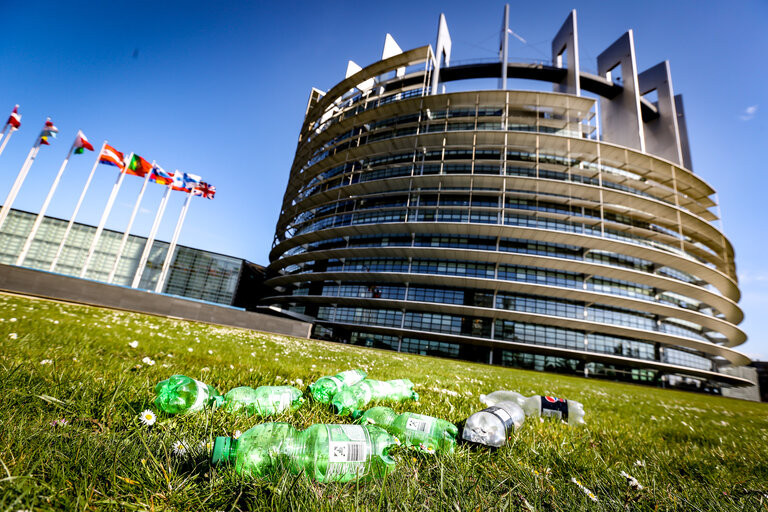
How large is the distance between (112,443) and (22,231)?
80.7 metres

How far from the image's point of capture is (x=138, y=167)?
28.3 metres

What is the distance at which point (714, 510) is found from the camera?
4.70ft

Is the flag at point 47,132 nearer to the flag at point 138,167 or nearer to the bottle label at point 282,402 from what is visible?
the flag at point 138,167

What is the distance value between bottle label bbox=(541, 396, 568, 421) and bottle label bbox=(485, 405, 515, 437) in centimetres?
153

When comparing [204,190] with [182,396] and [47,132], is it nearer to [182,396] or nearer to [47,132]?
[47,132]

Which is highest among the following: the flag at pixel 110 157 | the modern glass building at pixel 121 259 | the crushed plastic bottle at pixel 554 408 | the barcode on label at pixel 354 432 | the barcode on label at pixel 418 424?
the flag at pixel 110 157

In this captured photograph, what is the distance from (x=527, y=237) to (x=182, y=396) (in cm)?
3383

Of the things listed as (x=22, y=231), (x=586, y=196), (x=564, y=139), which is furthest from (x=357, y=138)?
(x=22, y=231)

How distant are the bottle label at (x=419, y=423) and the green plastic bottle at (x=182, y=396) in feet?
4.24

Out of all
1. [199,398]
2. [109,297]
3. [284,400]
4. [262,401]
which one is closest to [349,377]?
[284,400]

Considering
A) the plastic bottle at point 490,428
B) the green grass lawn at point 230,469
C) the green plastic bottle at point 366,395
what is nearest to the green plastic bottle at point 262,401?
the green grass lawn at point 230,469

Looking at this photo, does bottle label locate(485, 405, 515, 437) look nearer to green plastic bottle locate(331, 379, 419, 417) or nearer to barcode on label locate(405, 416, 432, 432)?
barcode on label locate(405, 416, 432, 432)

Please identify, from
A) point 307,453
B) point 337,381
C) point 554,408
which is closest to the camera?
point 307,453

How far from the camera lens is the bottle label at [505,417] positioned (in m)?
2.12
